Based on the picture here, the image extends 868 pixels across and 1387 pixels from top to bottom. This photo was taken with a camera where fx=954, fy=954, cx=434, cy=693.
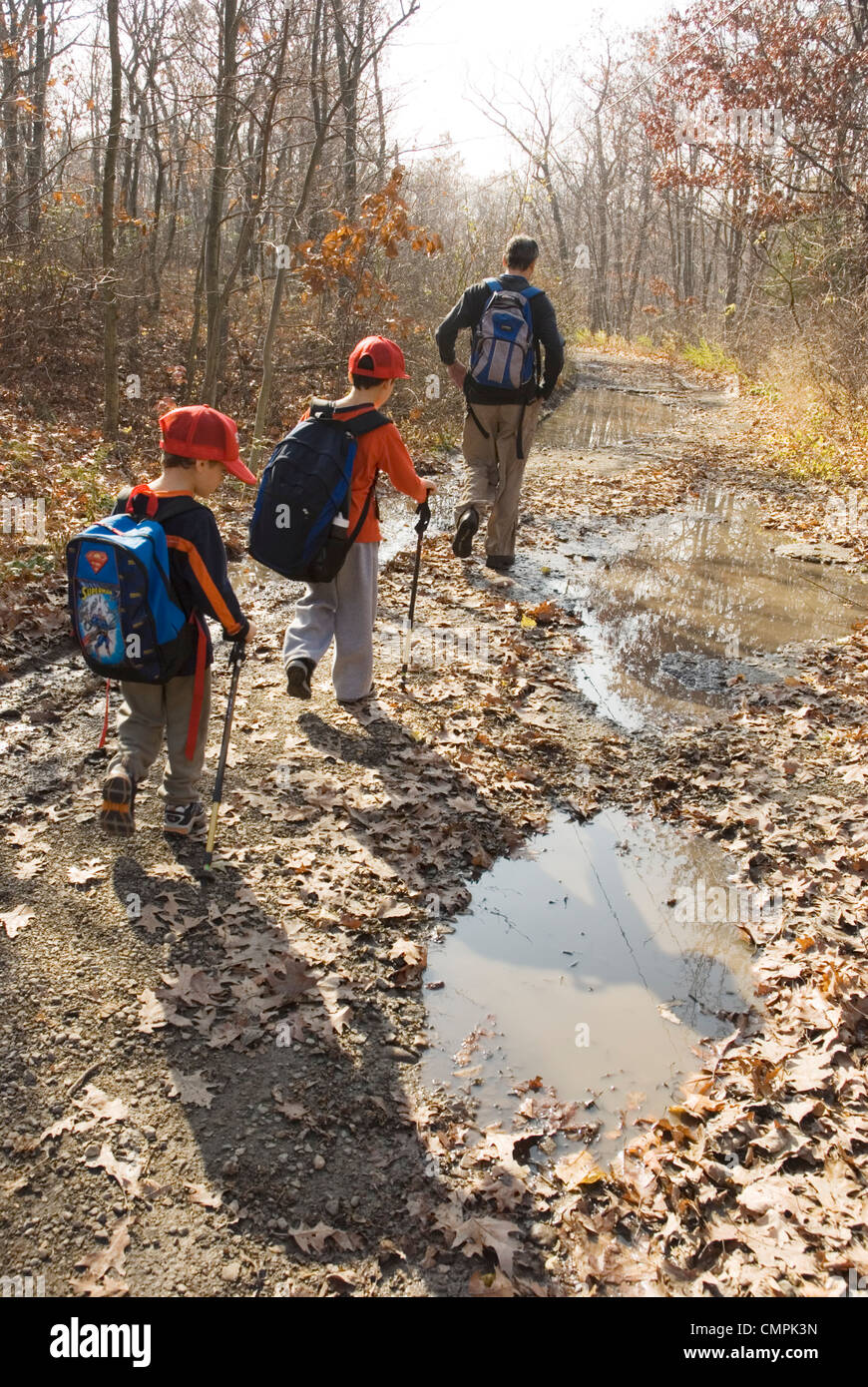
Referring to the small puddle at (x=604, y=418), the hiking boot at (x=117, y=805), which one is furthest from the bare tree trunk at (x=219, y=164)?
the hiking boot at (x=117, y=805)

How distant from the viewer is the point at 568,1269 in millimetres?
2705

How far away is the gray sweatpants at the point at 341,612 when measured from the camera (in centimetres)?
546

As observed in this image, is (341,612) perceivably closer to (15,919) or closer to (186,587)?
(186,587)

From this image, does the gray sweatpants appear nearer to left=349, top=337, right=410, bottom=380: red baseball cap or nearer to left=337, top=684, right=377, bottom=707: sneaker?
left=337, top=684, right=377, bottom=707: sneaker

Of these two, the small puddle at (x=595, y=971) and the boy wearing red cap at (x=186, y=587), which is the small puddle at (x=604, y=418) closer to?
the small puddle at (x=595, y=971)

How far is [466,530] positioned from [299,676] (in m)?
3.71

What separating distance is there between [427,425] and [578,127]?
43.8 m

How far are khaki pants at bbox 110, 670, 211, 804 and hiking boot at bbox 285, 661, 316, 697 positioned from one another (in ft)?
3.44

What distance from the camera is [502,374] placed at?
788 centimetres

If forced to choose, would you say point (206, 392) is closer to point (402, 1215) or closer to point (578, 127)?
point (402, 1215)

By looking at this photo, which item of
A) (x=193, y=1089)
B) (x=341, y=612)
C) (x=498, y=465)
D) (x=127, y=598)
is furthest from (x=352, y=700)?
(x=498, y=465)

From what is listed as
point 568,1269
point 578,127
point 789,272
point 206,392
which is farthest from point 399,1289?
point 578,127

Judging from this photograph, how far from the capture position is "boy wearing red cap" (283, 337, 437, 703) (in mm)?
5219

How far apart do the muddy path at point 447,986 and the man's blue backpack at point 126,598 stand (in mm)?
990
